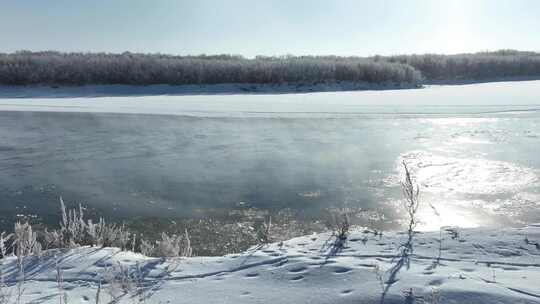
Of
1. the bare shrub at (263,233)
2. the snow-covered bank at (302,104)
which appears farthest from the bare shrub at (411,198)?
the snow-covered bank at (302,104)

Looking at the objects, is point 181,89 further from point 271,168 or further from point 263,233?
point 263,233

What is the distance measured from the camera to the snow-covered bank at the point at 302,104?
1723 centimetres

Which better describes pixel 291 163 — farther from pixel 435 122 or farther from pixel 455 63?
pixel 455 63

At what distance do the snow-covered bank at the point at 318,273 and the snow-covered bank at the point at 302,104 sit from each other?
12223mm

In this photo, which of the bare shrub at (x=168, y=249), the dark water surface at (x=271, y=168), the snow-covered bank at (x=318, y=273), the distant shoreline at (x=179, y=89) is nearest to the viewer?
the snow-covered bank at (x=318, y=273)

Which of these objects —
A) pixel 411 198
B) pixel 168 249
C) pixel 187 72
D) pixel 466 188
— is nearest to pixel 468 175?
pixel 466 188

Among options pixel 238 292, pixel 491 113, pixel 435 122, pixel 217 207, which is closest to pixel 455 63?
pixel 491 113

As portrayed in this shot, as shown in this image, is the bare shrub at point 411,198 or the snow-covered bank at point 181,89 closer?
the bare shrub at point 411,198

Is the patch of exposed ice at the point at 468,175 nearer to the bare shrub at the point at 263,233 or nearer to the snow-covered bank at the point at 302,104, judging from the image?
the bare shrub at the point at 263,233

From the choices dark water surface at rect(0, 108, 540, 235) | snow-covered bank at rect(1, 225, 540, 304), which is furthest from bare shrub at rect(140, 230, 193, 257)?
A: dark water surface at rect(0, 108, 540, 235)

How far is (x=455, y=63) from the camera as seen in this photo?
3481 centimetres

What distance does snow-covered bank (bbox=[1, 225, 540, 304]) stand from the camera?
353 cm

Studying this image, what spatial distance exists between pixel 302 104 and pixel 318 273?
15.8m

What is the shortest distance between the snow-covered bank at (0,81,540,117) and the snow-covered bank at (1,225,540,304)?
40.1 feet
